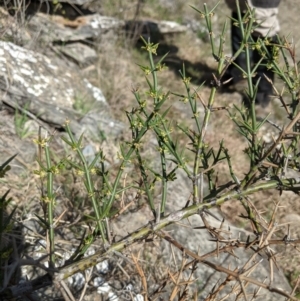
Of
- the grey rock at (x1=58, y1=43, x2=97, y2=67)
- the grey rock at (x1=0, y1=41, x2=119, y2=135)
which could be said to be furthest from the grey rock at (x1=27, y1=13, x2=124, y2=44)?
the grey rock at (x1=0, y1=41, x2=119, y2=135)

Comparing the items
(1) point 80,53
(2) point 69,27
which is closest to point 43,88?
(1) point 80,53

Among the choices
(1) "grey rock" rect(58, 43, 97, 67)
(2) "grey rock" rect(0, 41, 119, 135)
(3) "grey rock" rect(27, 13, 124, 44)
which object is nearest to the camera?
(2) "grey rock" rect(0, 41, 119, 135)

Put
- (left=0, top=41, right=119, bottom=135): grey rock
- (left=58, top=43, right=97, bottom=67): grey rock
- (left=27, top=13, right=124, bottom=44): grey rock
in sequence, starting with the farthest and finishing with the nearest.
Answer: (left=58, top=43, right=97, bottom=67): grey rock < (left=27, top=13, right=124, bottom=44): grey rock < (left=0, top=41, right=119, bottom=135): grey rock

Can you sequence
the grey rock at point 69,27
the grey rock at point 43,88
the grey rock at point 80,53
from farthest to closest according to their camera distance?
the grey rock at point 80,53
the grey rock at point 69,27
the grey rock at point 43,88

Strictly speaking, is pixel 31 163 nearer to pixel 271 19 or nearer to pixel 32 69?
pixel 32 69

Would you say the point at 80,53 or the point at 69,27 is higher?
the point at 69,27

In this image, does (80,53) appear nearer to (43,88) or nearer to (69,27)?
(69,27)

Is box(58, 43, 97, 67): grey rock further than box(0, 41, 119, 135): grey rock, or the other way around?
box(58, 43, 97, 67): grey rock

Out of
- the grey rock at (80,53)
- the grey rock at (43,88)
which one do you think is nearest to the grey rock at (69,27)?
the grey rock at (80,53)

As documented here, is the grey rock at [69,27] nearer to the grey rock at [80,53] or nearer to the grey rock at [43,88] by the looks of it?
the grey rock at [80,53]

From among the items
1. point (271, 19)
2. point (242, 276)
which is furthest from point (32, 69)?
point (242, 276)

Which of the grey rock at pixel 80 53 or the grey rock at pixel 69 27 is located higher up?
the grey rock at pixel 69 27

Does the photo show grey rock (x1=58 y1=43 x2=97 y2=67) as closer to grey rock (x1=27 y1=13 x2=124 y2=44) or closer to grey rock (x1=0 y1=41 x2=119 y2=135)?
grey rock (x1=27 y1=13 x2=124 y2=44)

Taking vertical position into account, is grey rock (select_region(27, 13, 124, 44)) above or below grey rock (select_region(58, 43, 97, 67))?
above
